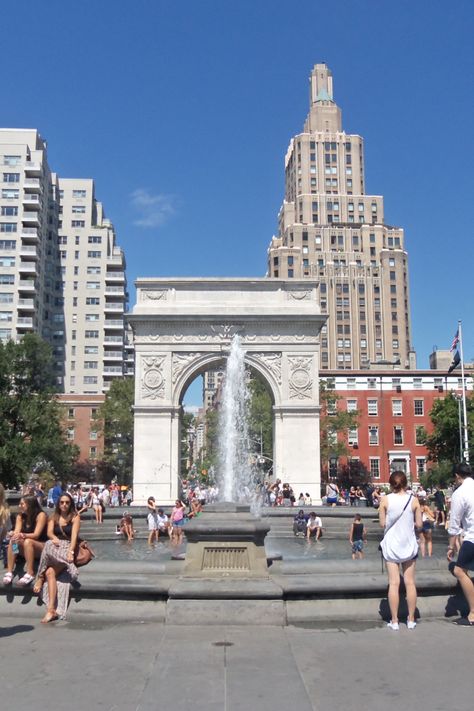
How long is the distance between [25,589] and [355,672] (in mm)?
3995

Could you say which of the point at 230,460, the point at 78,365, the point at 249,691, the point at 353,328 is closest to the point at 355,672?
the point at 249,691

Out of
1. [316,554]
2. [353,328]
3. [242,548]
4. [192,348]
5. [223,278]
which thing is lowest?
[316,554]

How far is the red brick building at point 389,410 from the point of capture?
2633 inches

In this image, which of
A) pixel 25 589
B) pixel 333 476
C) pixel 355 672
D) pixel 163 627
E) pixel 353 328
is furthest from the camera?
pixel 353 328

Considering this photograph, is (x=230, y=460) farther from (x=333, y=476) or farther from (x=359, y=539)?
(x=333, y=476)

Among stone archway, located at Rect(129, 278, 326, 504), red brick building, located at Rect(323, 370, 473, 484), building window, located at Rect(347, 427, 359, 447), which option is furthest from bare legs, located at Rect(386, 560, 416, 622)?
building window, located at Rect(347, 427, 359, 447)

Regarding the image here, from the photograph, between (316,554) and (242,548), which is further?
(316,554)

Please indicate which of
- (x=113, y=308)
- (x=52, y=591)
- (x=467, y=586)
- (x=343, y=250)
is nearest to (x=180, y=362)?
(x=52, y=591)

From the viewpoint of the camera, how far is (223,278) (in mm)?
40375

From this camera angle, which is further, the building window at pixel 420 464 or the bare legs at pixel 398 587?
the building window at pixel 420 464

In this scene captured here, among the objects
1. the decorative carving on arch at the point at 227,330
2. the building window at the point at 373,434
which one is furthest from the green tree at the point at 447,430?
the decorative carving on arch at the point at 227,330

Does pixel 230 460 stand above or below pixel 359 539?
above

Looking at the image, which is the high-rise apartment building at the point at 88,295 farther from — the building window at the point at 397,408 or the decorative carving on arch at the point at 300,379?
the decorative carving on arch at the point at 300,379

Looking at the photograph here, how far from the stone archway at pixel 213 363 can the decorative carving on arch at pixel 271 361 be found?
6 cm
